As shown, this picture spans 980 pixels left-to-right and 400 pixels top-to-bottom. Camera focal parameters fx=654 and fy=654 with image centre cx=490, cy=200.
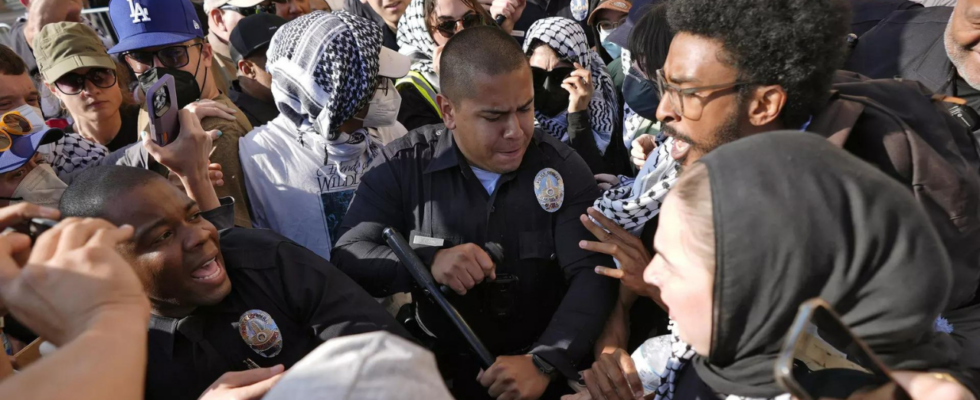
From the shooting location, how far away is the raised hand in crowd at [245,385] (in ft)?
5.55

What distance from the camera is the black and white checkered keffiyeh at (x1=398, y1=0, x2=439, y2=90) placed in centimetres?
378

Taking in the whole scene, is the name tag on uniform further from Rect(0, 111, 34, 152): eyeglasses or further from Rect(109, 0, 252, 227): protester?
Rect(0, 111, 34, 152): eyeglasses

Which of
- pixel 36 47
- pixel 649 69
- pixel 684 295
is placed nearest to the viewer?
pixel 684 295

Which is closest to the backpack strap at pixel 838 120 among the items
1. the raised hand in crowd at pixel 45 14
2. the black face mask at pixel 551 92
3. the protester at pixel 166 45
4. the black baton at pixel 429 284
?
the black baton at pixel 429 284

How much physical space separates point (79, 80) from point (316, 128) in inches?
52.9

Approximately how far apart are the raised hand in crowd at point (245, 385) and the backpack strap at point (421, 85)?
6.53 ft

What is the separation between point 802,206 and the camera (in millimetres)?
1195

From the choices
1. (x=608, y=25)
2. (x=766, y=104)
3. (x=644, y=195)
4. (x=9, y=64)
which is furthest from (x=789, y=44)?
(x=9, y=64)

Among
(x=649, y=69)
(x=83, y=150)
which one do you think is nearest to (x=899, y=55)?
(x=649, y=69)

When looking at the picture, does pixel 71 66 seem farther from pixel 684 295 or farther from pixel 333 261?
pixel 684 295

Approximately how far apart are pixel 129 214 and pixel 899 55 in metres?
3.33

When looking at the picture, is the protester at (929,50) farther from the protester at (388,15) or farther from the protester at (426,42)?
the protester at (388,15)

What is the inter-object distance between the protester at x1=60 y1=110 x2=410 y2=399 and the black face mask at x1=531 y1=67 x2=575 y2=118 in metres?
1.83

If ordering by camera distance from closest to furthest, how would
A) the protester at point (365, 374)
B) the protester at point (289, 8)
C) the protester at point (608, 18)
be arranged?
the protester at point (365, 374) < the protester at point (289, 8) < the protester at point (608, 18)
